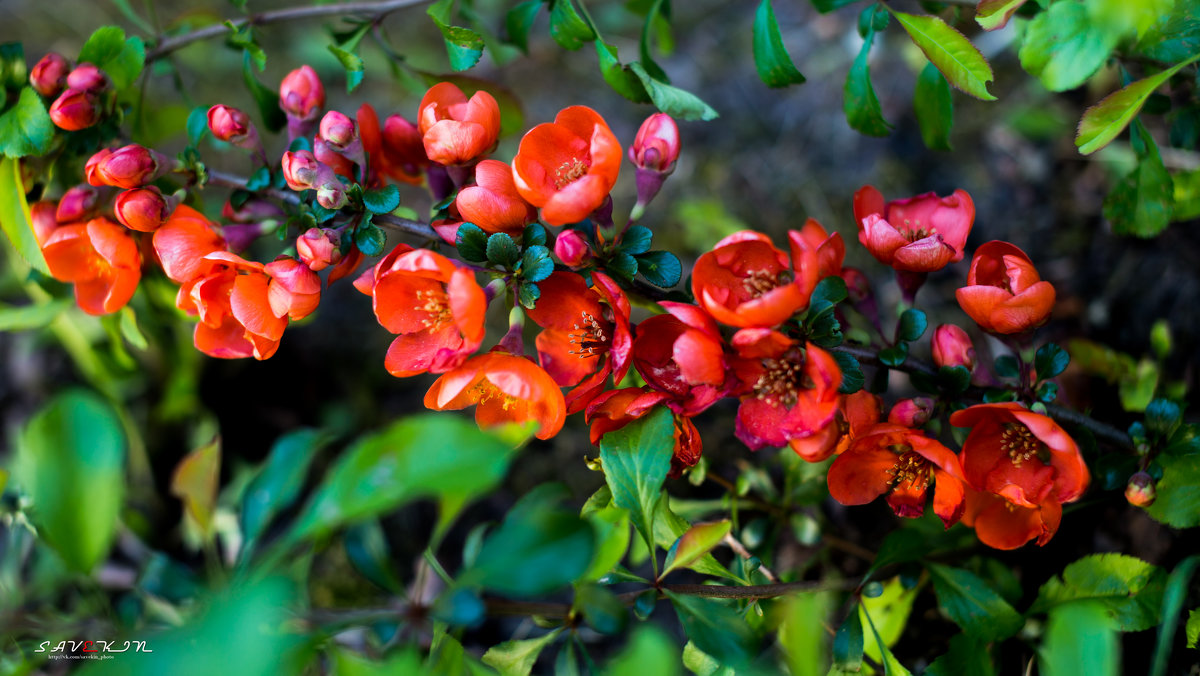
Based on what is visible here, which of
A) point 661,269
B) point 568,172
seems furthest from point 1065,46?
point 568,172

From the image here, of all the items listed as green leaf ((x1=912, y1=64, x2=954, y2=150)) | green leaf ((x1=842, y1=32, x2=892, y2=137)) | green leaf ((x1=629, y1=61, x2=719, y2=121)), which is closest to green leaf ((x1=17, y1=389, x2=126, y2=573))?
green leaf ((x1=629, y1=61, x2=719, y2=121))

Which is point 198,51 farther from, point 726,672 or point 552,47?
point 726,672

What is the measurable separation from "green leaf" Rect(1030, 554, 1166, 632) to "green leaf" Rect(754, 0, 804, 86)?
2.87 ft

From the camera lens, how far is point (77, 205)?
1.15m

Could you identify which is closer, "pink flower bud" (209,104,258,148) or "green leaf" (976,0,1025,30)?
"green leaf" (976,0,1025,30)

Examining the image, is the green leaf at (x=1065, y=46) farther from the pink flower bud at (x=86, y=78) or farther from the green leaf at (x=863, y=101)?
the pink flower bud at (x=86, y=78)

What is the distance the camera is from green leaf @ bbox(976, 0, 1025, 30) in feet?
3.06

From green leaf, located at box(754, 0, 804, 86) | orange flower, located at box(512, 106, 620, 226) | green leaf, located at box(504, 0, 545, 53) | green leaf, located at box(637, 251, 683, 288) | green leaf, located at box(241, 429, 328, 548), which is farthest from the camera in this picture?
green leaf, located at box(504, 0, 545, 53)

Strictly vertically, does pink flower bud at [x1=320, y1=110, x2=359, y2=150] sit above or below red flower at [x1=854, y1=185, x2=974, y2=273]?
above

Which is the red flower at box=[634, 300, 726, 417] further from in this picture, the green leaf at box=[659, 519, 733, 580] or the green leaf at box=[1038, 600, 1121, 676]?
the green leaf at box=[1038, 600, 1121, 676]

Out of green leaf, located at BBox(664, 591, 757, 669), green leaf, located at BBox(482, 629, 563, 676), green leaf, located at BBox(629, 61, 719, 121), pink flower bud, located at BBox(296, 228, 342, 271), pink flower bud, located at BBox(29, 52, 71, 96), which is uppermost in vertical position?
pink flower bud, located at BBox(29, 52, 71, 96)

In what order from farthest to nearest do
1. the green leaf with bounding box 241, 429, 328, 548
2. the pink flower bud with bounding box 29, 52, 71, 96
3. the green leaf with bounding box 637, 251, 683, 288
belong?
the pink flower bud with bounding box 29, 52, 71, 96, the green leaf with bounding box 637, 251, 683, 288, the green leaf with bounding box 241, 429, 328, 548

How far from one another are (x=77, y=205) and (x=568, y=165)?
0.78 metres

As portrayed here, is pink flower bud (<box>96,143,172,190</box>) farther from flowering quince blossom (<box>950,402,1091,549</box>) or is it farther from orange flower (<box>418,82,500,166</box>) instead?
flowering quince blossom (<box>950,402,1091,549</box>)
